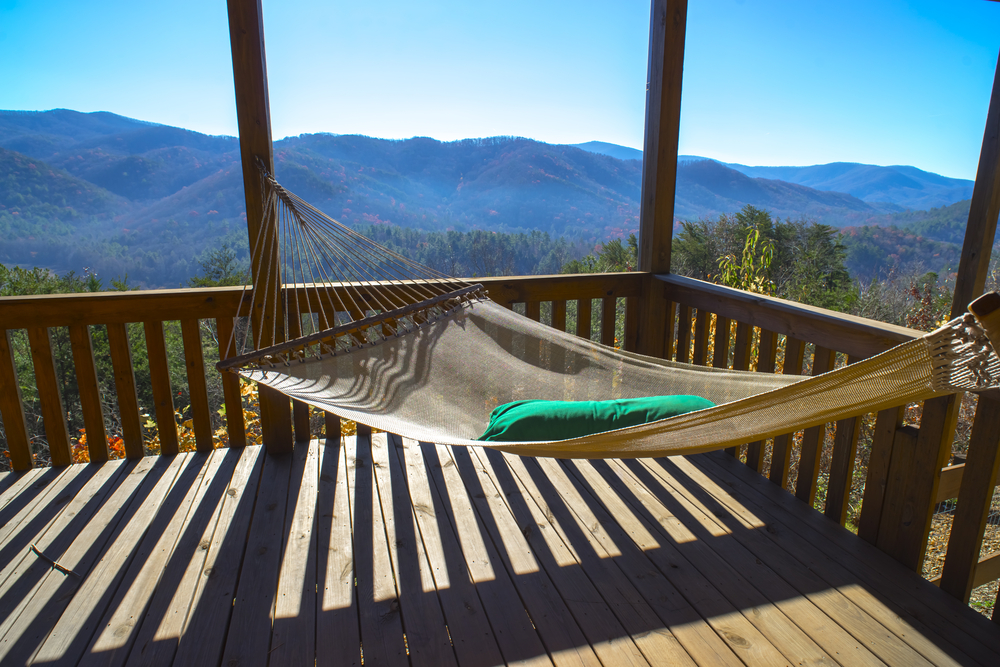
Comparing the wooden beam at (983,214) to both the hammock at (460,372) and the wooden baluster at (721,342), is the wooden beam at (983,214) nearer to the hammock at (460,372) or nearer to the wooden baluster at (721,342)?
the wooden baluster at (721,342)

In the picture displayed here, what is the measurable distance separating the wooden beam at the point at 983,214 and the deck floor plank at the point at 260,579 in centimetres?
260

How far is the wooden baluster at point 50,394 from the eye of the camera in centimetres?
210

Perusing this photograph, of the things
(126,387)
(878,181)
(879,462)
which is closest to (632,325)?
(879,462)

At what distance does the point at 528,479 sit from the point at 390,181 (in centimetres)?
863

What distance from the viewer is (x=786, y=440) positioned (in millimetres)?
1995

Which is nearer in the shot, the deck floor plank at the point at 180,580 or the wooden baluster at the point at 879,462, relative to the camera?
the deck floor plank at the point at 180,580

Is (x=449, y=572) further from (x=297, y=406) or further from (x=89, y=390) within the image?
(x=89, y=390)

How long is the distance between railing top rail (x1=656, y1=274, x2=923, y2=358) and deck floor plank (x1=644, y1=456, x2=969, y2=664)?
2.02 feet

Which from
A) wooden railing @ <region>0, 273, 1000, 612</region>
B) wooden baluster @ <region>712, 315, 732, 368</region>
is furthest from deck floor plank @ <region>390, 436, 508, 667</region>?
wooden baluster @ <region>712, 315, 732, 368</region>

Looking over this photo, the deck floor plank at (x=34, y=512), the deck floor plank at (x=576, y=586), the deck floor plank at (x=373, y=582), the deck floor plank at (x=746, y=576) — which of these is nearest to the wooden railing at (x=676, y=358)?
the deck floor plank at (x=34, y=512)

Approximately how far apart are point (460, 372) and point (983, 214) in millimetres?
2108

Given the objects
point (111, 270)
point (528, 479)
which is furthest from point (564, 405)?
point (111, 270)

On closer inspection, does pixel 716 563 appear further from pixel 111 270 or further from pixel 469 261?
pixel 111 270

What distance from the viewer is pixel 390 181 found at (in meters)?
9.90
